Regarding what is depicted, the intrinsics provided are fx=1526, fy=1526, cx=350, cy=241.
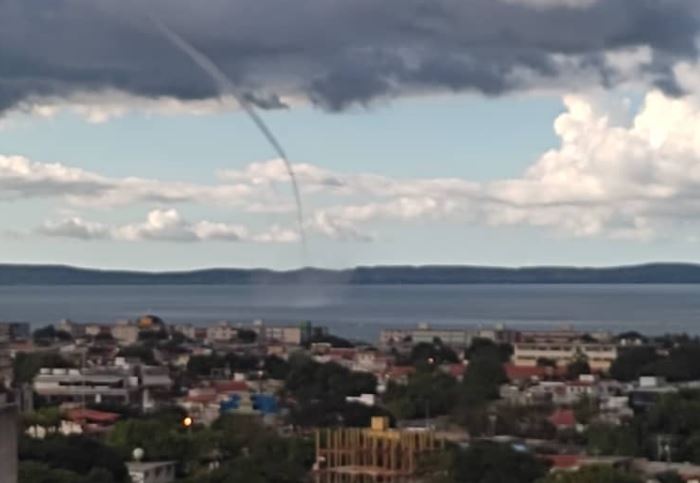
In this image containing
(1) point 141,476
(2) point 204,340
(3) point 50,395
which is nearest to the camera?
(1) point 141,476

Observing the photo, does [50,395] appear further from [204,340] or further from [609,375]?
[204,340]

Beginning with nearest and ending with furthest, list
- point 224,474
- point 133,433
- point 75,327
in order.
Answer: point 224,474, point 133,433, point 75,327

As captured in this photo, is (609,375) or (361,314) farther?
(361,314)

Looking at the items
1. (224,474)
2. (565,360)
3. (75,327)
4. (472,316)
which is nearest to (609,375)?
(565,360)

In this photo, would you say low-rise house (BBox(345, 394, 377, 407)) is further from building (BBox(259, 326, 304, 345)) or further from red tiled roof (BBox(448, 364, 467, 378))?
building (BBox(259, 326, 304, 345))

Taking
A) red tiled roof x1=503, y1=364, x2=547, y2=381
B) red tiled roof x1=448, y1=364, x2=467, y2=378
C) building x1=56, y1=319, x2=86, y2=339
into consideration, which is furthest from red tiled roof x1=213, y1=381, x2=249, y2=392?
building x1=56, y1=319, x2=86, y2=339

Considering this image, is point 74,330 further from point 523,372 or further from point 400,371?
point 523,372
